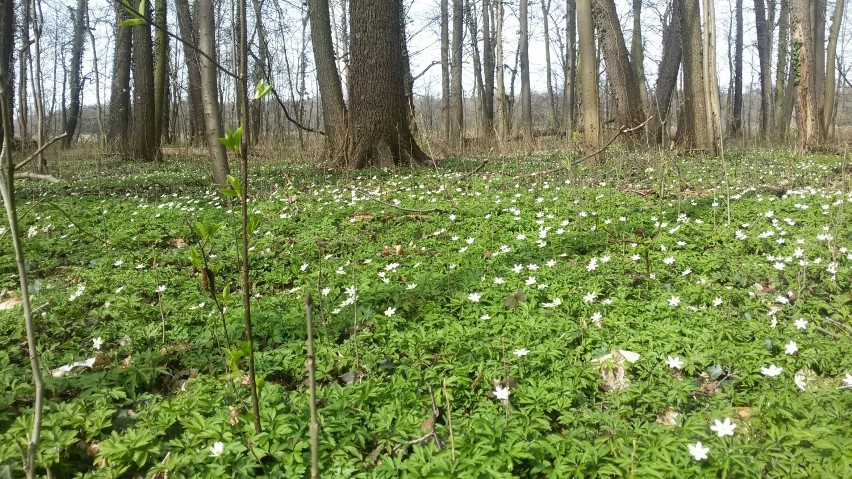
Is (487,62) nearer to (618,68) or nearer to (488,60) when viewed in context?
(488,60)

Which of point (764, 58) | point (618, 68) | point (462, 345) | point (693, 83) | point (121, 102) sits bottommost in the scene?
point (462, 345)

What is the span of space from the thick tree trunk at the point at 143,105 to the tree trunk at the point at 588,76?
10.7 metres

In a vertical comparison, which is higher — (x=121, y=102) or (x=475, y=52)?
(x=475, y=52)

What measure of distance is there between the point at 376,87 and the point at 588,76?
11.0ft

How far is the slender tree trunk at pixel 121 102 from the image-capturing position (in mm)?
13859

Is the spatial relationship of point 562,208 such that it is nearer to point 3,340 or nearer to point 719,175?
point 719,175

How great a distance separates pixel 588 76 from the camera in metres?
8.00


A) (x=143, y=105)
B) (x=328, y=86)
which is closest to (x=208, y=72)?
(x=328, y=86)

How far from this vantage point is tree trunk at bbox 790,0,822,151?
31.5 ft

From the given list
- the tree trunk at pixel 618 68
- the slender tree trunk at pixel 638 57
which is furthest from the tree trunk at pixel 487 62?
the tree trunk at pixel 618 68

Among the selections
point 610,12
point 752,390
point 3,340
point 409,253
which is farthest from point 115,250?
point 610,12

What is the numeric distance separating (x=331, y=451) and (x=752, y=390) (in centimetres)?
182

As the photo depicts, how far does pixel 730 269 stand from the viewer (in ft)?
11.2

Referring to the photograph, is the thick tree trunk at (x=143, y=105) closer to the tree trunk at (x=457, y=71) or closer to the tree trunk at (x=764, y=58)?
the tree trunk at (x=457, y=71)
